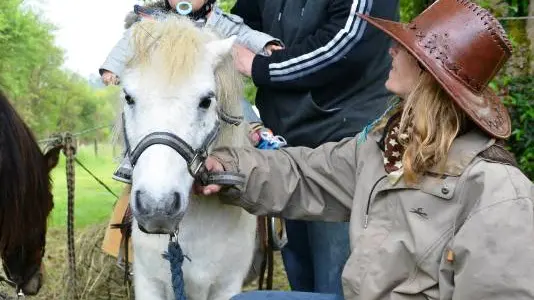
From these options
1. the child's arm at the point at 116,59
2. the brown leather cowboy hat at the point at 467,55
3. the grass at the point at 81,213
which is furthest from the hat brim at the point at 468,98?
the grass at the point at 81,213

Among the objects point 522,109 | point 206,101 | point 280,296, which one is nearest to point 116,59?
point 206,101

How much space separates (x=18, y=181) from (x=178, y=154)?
0.49 metres

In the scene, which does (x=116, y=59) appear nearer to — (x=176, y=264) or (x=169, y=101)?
(x=169, y=101)

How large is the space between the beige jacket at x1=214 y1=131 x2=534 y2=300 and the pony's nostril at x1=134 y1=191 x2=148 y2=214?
0.36 meters

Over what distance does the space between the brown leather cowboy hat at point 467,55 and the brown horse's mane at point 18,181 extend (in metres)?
1.12

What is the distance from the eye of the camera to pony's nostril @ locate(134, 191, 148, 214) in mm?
1605

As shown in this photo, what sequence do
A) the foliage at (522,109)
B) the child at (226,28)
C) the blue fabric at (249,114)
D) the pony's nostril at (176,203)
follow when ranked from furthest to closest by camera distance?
the foliage at (522,109)
the blue fabric at (249,114)
the child at (226,28)
the pony's nostril at (176,203)

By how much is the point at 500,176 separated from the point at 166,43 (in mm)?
1027

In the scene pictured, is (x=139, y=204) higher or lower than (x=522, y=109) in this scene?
higher

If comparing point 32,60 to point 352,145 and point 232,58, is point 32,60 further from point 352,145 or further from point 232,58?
point 352,145

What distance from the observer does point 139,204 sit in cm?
161

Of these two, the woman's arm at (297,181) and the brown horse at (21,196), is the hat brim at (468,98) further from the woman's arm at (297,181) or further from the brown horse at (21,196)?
the brown horse at (21,196)

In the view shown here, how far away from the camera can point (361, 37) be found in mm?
2389

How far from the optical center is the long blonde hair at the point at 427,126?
1547 mm
